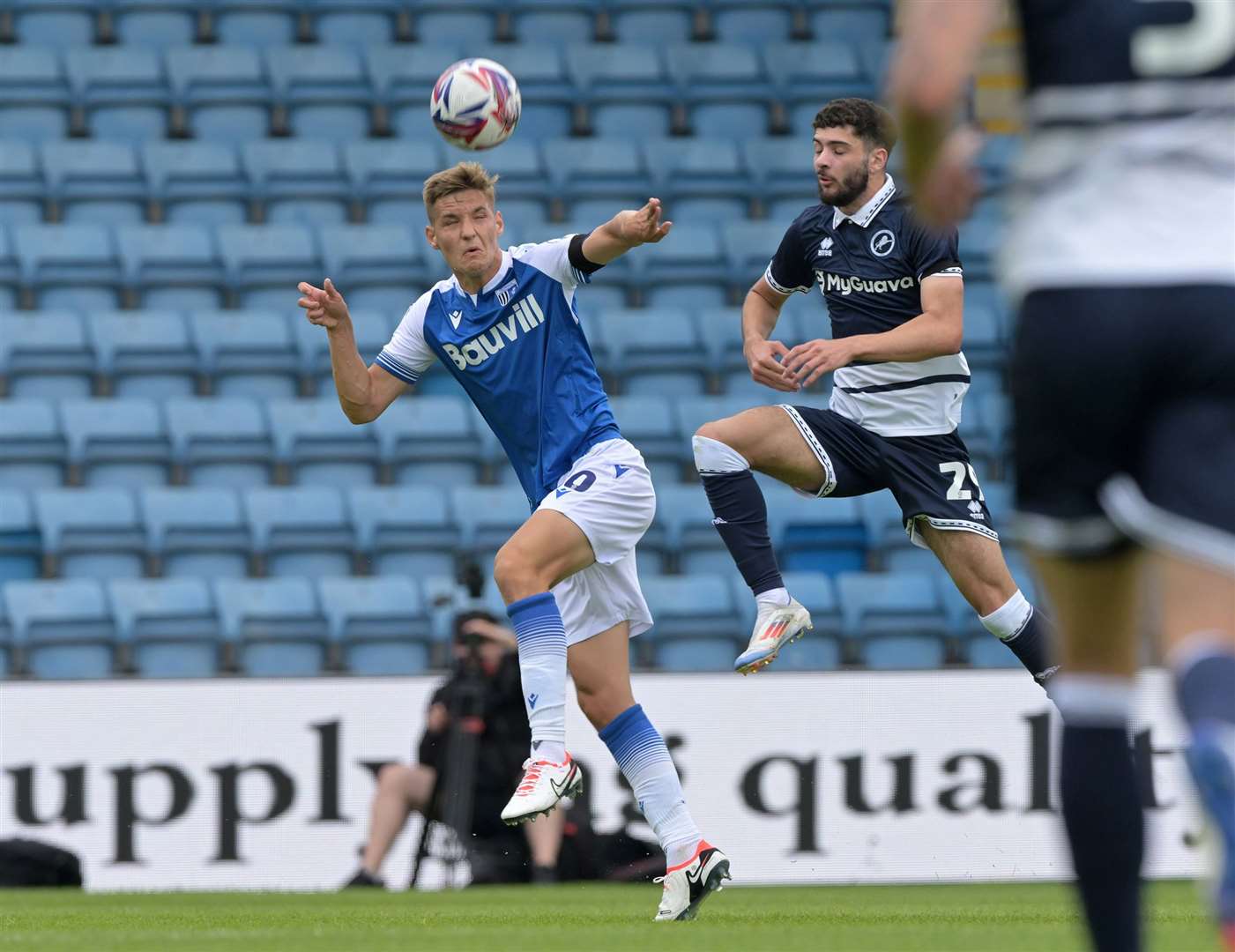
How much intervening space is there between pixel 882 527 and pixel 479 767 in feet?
12.4

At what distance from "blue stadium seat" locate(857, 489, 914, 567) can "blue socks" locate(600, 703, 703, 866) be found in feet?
19.6

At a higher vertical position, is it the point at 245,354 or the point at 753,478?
the point at 245,354

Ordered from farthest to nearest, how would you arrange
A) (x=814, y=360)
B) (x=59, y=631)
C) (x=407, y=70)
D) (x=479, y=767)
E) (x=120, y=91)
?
(x=407, y=70)
(x=120, y=91)
(x=59, y=631)
(x=479, y=767)
(x=814, y=360)

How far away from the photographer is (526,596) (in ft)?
21.0

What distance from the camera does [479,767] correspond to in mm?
10039

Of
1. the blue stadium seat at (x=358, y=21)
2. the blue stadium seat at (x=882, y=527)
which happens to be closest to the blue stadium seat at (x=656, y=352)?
the blue stadium seat at (x=882, y=527)

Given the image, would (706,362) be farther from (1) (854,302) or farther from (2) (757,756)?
(1) (854,302)

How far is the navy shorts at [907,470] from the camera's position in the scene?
711 centimetres

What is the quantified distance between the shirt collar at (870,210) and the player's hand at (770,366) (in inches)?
23.9

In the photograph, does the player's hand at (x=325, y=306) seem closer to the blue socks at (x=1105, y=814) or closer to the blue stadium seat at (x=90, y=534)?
the blue socks at (x=1105, y=814)

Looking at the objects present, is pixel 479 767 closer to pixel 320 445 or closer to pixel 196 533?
pixel 196 533

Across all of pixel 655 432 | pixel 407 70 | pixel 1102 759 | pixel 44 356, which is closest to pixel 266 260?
pixel 44 356

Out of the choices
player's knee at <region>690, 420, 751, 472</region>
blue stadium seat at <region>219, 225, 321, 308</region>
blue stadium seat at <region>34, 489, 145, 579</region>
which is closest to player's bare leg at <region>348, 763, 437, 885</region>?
blue stadium seat at <region>34, 489, 145, 579</region>

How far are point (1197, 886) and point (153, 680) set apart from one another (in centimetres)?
541
